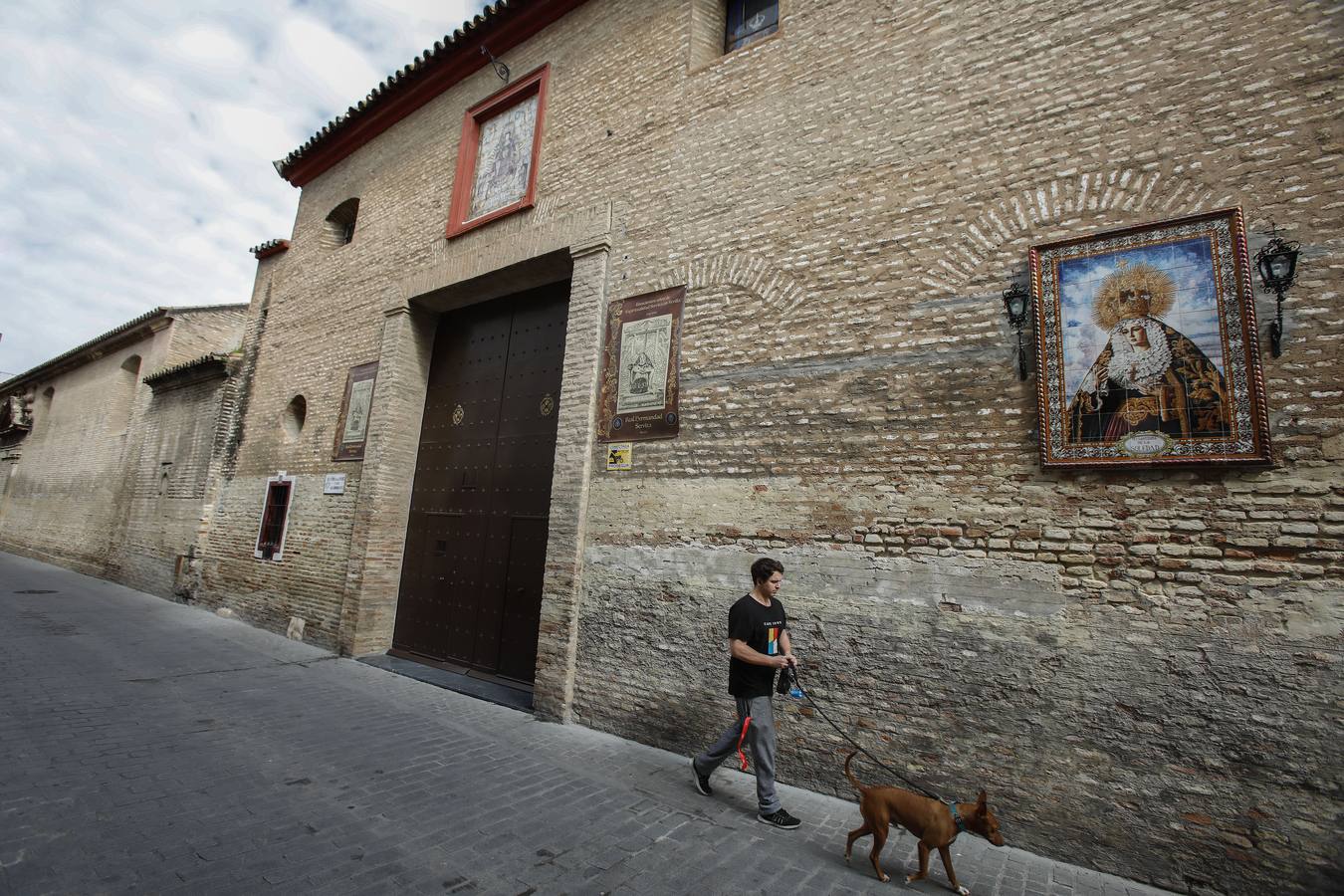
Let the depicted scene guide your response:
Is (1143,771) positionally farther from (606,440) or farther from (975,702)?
(606,440)

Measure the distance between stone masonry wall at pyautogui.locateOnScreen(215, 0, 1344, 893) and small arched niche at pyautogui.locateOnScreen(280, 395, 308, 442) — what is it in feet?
22.4

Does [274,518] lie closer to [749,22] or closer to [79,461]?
[749,22]

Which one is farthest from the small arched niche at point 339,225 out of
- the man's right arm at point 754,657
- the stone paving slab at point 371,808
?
the man's right arm at point 754,657

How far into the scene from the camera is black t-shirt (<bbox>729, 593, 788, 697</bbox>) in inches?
148

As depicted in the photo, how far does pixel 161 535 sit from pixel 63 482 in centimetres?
836

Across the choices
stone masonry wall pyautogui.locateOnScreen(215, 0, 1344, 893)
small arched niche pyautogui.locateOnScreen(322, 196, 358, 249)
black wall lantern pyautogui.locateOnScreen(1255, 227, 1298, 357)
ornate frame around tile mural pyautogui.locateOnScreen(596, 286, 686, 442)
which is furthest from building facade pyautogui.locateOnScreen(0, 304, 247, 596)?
black wall lantern pyautogui.locateOnScreen(1255, 227, 1298, 357)

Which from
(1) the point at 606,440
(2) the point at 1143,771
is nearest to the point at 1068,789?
(2) the point at 1143,771

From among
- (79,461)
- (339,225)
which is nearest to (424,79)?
(339,225)

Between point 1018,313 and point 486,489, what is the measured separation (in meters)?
→ 6.04

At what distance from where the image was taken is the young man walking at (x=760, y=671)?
12.0 ft

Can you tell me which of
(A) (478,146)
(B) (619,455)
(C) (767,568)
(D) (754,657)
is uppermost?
(A) (478,146)

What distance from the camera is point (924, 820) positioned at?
115 inches

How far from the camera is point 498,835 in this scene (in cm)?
329

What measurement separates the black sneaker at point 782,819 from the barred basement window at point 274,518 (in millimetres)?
8791
